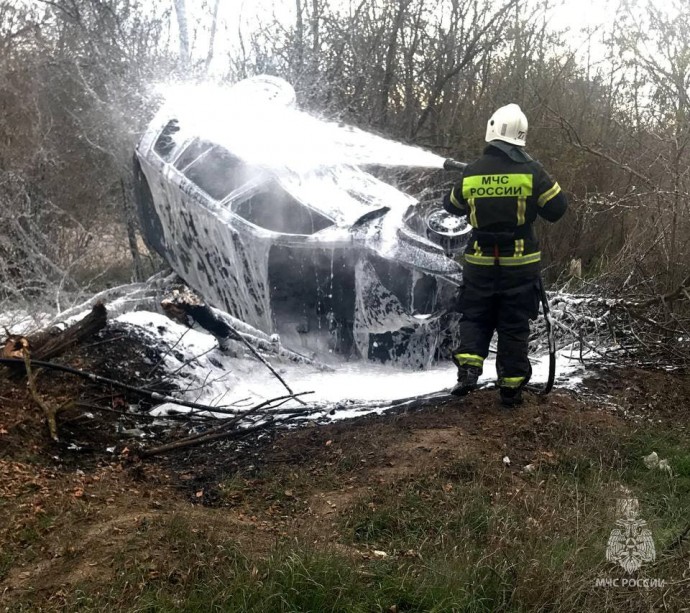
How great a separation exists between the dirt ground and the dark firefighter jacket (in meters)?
1.01

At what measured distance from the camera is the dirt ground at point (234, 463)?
3176mm

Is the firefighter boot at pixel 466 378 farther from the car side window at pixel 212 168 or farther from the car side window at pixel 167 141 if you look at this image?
the car side window at pixel 167 141

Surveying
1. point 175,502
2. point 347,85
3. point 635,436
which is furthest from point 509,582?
point 347,85

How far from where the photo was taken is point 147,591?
Result: 2799 millimetres

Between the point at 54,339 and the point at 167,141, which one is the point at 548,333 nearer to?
the point at 54,339

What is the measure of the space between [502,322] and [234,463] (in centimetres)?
198

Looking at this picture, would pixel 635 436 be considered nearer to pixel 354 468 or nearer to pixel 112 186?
Answer: pixel 354 468

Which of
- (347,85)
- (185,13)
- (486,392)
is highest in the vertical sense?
(185,13)

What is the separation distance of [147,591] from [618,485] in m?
2.39

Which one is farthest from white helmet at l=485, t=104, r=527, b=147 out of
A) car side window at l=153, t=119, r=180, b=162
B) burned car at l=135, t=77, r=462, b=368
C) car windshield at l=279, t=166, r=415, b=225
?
car side window at l=153, t=119, r=180, b=162

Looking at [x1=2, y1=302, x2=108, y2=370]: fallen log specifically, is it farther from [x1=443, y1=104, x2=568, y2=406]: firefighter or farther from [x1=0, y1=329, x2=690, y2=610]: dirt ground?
[x1=443, y1=104, x2=568, y2=406]: firefighter

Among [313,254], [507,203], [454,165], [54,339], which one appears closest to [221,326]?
[313,254]

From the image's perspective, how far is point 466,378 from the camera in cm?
501

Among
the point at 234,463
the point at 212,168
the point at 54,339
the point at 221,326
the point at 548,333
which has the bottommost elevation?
the point at 234,463
